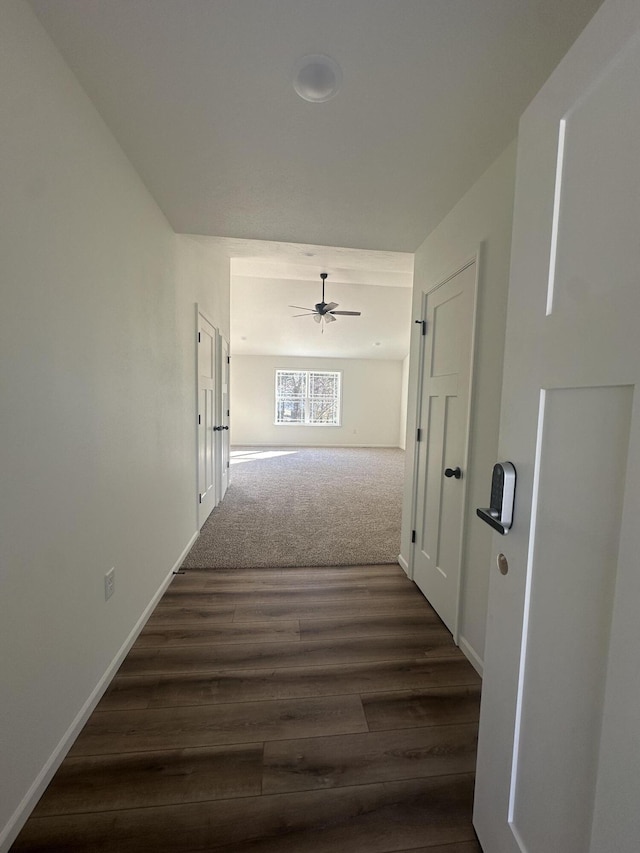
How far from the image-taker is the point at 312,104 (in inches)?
48.5

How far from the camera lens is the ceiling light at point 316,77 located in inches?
42.9

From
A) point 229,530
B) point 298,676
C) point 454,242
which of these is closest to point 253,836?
point 298,676

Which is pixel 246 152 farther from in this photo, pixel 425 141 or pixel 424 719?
pixel 424 719

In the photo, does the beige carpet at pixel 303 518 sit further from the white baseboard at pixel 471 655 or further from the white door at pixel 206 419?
the white baseboard at pixel 471 655

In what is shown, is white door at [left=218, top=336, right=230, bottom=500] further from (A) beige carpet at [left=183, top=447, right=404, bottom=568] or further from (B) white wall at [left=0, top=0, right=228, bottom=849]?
(B) white wall at [left=0, top=0, right=228, bottom=849]

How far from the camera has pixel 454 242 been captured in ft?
6.09

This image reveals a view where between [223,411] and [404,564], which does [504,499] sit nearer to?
[404,564]

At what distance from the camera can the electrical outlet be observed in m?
1.47

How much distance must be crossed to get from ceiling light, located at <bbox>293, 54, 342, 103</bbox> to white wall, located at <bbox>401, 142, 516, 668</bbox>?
79 cm

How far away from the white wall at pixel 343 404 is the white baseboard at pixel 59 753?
736 centimetres

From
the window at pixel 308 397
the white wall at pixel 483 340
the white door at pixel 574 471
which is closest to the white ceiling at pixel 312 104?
the white wall at pixel 483 340

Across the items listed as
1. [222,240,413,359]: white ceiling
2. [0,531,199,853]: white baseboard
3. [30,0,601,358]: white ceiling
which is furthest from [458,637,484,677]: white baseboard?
[222,240,413,359]: white ceiling

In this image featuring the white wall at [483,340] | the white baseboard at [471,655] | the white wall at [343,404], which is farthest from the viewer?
the white wall at [343,404]

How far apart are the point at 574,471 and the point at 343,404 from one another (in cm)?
869
